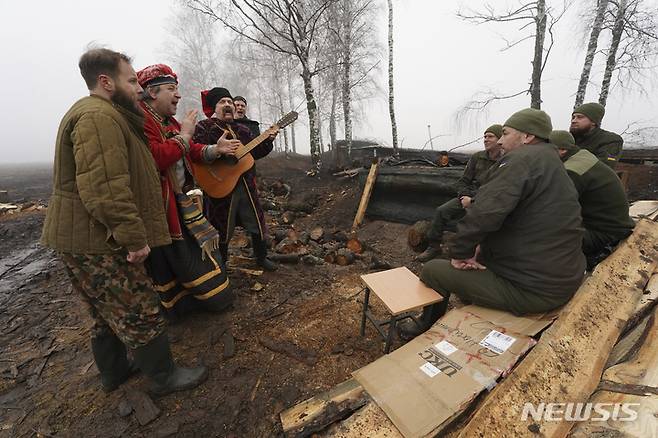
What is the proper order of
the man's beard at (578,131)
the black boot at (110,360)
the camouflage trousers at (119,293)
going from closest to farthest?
1. the camouflage trousers at (119,293)
2. the black boot at (110,360)
3. the man's beard at (578,131)

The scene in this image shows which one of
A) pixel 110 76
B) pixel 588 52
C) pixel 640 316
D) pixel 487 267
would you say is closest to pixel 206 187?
pixel 110 76

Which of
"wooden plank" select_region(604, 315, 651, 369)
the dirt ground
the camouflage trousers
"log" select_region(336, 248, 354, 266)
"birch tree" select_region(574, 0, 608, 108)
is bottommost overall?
the dirt ground

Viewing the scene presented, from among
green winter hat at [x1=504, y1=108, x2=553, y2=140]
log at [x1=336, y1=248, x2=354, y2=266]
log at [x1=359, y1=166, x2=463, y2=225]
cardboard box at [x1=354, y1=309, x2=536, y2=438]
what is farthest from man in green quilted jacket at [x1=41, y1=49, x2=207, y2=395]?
log at [x1=359, y1=166, x2=463, y2=225]

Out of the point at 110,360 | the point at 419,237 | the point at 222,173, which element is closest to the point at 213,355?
the point at 110,360

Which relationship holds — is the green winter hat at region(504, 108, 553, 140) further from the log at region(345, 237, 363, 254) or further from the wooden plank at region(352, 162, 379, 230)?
the wooden plank at region(352, 162, 379, 230)

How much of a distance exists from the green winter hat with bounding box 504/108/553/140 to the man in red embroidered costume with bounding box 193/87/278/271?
2.55 m

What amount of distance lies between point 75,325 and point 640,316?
16.9ft

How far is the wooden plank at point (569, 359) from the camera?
1.21 metres

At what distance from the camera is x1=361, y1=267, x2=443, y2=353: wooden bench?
2.21 metres

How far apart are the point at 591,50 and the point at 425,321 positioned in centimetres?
983

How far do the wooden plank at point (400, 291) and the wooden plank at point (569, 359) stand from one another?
806 millimetres

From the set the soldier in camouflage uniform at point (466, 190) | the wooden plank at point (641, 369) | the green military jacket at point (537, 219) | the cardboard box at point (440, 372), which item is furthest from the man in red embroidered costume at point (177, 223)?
the soldier in camouflage uniform at point (466, 190)

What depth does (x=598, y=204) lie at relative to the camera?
2.88 metres

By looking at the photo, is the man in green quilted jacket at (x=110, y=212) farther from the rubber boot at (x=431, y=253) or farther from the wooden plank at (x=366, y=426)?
the rubber boot at (x=431, y=253)
